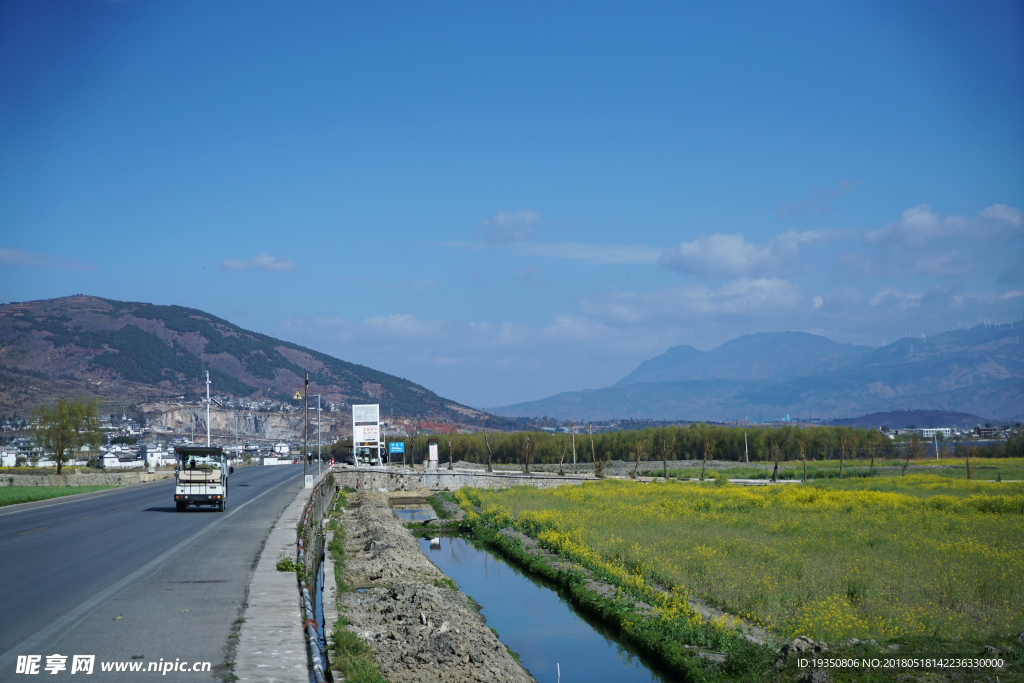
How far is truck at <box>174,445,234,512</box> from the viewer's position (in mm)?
35031

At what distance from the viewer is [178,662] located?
11.5 m

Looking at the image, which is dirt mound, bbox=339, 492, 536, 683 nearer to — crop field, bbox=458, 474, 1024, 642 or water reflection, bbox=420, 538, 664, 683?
water reflection, bbox=420, 538, 664, 683

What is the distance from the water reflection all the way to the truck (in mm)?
10380

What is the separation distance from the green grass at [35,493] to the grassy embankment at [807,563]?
24772mm

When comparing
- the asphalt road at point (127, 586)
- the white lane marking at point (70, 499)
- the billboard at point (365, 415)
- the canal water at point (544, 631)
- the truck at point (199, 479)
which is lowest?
the canal water at point (544, 631)

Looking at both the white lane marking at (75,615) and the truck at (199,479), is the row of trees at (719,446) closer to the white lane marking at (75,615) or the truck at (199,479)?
the truck at (199,479)

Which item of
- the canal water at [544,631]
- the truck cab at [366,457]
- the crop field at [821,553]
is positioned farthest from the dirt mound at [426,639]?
the truck cab at [366,457]

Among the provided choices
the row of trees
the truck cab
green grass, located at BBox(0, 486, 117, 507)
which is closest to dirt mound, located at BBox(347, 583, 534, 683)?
green grass, located at BBox(0, 486, 117, 507)

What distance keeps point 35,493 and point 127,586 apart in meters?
40.0

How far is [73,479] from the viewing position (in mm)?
62844

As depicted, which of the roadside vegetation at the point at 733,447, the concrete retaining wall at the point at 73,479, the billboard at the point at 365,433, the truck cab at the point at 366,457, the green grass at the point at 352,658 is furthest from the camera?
the roadside vegetation at the point at 733,447

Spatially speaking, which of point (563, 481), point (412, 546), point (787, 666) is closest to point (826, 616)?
point (787, 666)

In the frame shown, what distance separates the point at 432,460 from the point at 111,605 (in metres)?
77.2

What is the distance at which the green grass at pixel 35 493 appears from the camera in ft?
144
